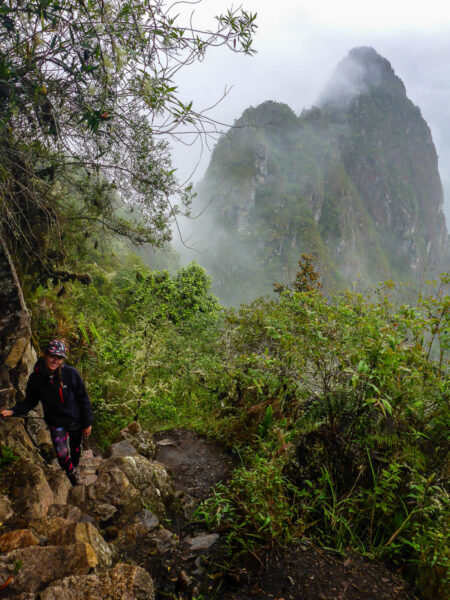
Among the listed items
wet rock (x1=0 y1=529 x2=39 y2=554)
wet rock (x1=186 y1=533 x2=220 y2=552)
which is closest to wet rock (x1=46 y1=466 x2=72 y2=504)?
wet rock (x1=0 y1=529 x2=39 y2=554)

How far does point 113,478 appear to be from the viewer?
3777 mm

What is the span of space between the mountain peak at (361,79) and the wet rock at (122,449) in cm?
19645

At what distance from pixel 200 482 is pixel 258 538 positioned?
183 cm

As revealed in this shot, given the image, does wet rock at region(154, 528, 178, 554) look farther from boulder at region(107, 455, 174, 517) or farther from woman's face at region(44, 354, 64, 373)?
woman's face at region(44, 354, 64, 373)

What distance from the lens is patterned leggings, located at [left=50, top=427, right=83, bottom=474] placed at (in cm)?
362

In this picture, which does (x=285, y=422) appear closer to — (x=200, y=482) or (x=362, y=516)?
(x=200, y=482)

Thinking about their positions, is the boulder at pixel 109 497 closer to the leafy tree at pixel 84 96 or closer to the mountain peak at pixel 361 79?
the leafy tree at pixel 84 96

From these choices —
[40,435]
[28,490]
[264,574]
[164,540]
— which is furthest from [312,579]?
[40,435]

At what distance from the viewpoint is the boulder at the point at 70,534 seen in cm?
258

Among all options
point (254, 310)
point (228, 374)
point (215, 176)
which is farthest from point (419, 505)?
point (215, 176)

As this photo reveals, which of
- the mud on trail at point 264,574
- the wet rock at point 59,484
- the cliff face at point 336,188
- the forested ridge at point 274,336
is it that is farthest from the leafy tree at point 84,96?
the cliff face at point 336,188

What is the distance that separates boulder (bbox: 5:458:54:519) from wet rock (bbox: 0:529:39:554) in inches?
12.3

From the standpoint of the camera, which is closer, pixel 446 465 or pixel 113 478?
pixel 446 465

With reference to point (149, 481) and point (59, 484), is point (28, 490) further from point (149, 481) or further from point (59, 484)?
point (149, 481)
